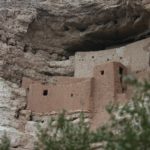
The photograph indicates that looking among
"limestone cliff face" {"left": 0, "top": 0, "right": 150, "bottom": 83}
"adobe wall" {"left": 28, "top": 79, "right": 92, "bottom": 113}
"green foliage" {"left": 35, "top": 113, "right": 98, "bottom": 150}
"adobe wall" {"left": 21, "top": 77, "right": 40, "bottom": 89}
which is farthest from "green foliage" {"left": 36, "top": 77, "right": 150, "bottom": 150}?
"limestone cliff face" {"left": 0, "top": 0, "right": 150, "bottom": 83}

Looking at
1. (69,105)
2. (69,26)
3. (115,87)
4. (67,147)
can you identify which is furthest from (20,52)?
(67,147)

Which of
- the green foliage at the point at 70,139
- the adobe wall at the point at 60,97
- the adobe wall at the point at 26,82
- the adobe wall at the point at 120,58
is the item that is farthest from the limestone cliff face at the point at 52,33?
the green foliage at the point at 70,139

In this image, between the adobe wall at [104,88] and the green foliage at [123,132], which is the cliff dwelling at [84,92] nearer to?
the adobe wall at [104,88]

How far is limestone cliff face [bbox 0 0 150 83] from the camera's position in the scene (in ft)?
50.1

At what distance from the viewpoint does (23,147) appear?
12.8 metres

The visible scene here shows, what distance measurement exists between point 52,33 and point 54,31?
14 cm

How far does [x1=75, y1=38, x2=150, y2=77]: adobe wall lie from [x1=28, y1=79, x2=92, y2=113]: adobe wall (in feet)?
5.61

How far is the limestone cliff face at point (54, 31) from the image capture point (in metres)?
15.3

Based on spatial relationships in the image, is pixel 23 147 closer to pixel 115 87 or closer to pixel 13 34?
pixel 115 87

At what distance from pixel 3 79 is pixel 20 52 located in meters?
1.49

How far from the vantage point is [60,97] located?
14.3m

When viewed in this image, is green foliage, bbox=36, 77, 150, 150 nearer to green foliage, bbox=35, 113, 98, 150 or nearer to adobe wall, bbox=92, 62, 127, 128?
green foliage, bbox=35, 113, 98, 150

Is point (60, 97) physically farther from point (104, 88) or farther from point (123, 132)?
point (123, 132)

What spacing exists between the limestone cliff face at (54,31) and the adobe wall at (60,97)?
1.16 meters
